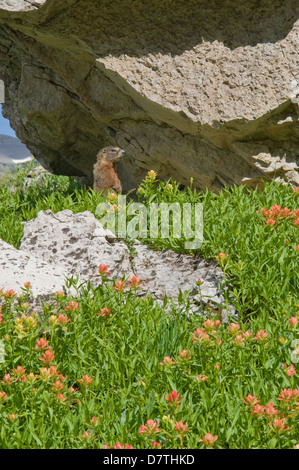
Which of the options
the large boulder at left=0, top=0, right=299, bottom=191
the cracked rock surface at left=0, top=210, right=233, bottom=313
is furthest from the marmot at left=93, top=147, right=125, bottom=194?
the cracked rock surface at left=0, top=210, right=233, bottom=313

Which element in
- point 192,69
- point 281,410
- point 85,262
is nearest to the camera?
point 281,410

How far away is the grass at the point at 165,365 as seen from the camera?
3225 mm

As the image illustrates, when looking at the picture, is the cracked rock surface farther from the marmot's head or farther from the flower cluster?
the marmot's head

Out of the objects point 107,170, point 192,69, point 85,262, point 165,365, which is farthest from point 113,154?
point 165,365

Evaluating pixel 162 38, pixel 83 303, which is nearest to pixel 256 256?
pixel 83 303

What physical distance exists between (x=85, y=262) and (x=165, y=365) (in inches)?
85.0

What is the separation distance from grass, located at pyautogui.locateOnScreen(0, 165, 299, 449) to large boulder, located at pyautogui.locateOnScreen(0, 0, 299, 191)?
2.05 meters

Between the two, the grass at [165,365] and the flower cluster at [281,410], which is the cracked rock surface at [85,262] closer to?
the grass at [165,365]

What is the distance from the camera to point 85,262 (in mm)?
5422

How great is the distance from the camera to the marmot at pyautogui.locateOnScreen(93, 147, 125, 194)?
778 centimetres

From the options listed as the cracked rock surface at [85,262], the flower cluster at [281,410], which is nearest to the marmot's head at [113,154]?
the cracked rock surface at [85,262]

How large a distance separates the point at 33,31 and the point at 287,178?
3.83 meters

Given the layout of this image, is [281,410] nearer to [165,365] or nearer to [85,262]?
[165,365]

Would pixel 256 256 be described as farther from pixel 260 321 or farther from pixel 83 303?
pixel 83 303
